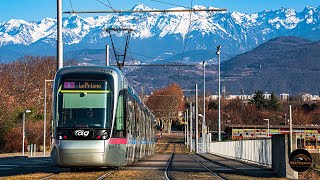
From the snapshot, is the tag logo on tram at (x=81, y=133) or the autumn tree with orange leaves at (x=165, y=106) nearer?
the tag logo on tram at (x=81, y=133)

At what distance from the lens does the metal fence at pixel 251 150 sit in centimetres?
3250

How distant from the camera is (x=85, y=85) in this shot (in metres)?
23.6

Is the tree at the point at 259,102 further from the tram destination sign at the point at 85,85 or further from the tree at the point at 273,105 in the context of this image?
the tram destination sign at the point at 85,85

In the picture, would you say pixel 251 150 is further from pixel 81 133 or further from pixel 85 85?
pixel 81 133

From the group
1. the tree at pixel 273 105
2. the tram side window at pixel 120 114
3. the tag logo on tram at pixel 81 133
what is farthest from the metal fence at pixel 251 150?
the tree at pixel 273 105

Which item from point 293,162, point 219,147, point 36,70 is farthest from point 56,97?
point 36,70

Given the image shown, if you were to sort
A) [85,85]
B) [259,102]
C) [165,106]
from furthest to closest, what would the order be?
[165,106] < [259,102] < [85,85]

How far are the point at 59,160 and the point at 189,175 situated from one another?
4.66 meters

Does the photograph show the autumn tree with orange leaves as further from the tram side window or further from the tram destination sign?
the tram destination sign

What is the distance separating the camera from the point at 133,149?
28734 millimetres

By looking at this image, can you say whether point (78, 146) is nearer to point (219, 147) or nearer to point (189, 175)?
point (189, 175)

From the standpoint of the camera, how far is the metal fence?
107 feet

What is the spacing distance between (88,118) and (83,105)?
0.48m

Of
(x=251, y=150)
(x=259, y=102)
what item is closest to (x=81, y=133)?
(x=251, y=150)
